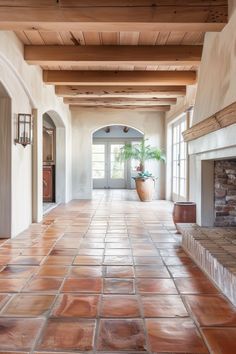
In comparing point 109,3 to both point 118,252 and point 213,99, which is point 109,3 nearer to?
point 213,99

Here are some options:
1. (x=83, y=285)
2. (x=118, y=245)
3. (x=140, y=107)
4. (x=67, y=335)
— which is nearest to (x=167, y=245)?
(x=118, y=245)

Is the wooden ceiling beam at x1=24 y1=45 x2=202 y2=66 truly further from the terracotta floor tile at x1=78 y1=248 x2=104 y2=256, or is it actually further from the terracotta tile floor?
the terracotta floor tile at x1=78 y1=248 x2=104 y2=256

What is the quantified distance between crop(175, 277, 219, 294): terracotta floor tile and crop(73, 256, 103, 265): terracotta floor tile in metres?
0.84

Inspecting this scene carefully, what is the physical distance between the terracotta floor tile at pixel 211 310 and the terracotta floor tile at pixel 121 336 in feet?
1.27

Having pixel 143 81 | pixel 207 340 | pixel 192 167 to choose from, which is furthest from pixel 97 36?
pixel 207 340

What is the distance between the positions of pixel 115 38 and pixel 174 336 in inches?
138

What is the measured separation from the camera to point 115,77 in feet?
18.1

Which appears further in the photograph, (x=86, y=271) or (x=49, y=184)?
(x=49, y=184)

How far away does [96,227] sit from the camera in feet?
16.1

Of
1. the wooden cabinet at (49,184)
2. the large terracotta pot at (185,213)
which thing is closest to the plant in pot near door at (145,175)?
the wooden cabinet at (49,184)

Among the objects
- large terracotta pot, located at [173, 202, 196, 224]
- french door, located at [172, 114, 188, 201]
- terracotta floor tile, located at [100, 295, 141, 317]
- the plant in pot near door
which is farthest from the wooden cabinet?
terracotta floor tile, located at [100, 295, 141, 317]

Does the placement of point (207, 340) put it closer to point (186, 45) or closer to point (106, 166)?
point (186, 45)

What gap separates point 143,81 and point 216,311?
14.0ft

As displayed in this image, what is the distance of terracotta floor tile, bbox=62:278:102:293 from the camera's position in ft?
8.01
